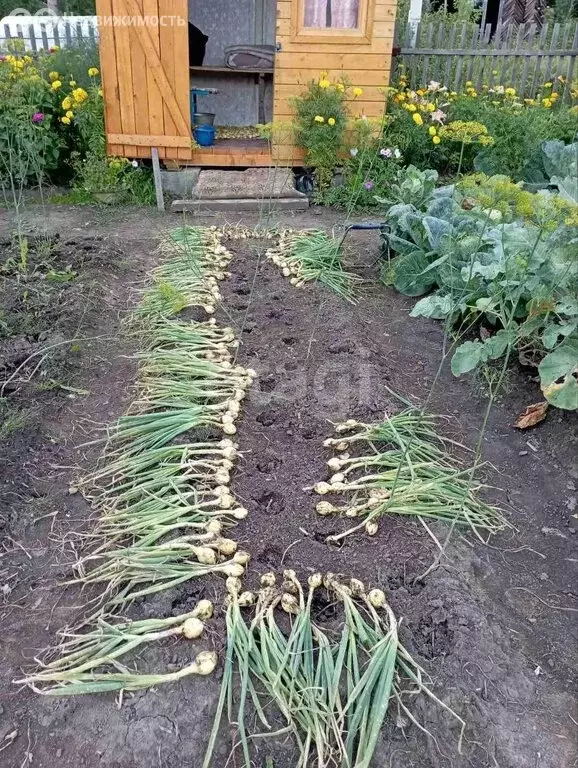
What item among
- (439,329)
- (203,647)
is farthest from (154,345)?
(203,647)

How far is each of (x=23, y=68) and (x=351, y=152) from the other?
346 cm

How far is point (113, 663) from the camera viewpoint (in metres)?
1.70

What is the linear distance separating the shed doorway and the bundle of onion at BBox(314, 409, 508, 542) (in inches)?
248

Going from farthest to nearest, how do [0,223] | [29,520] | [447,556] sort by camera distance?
[0,223] → [29,520] → [447,556]

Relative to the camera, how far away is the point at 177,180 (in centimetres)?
659

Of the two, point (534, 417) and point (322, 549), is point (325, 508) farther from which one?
point (534, 417)

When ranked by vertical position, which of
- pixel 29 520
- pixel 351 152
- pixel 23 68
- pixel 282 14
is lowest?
pixel 29 520

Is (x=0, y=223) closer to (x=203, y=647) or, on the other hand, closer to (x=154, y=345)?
(x=154, y=345)

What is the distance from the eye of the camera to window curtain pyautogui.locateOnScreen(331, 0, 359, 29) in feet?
20.5

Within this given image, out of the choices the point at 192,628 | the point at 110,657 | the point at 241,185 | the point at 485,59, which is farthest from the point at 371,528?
the point at 485,59

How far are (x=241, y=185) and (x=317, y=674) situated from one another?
555 centimetres

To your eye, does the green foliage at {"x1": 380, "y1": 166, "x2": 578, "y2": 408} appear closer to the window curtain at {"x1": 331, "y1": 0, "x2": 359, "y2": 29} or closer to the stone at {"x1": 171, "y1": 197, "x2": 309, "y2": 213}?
the stone at {"x1": 171, "y1": 197, "x2": 309, "y2": 213}

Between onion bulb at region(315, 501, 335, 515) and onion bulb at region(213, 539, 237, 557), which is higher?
onion bulb at region(213, 539, 237, 557)

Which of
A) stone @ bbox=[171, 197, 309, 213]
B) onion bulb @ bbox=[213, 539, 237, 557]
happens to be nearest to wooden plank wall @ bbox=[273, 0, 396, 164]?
stone @ bbox=[171, 197, 309, 213]
